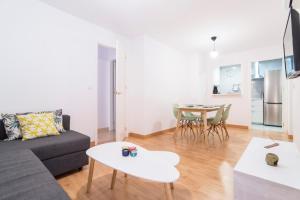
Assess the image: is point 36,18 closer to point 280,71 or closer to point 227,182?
point 227,182

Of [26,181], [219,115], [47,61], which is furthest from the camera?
[219,115]

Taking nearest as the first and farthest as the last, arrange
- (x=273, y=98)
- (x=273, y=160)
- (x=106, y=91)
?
(x=273, y=160), (x=106, y=91), (x=273, y=98)

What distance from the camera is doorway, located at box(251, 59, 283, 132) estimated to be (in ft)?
16.4

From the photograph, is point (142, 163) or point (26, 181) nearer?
point (26, 181)

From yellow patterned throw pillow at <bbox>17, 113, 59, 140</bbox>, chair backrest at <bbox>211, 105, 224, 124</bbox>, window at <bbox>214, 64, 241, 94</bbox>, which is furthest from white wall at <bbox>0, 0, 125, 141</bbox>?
window at <bbox>214, 64, 241, 94</bbox>

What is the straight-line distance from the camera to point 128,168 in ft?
3.87

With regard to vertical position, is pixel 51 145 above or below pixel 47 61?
below

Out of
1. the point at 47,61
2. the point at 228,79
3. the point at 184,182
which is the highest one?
the point at 228,79

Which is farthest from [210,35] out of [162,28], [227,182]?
[227,182]

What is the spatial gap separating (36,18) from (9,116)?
154 centimetres

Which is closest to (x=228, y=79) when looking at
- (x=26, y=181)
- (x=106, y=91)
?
(x=106, y=91)

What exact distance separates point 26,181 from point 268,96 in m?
6.37

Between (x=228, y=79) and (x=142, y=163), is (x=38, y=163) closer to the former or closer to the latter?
(x=142, y=163)

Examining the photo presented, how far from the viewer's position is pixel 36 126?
6.68 feet
